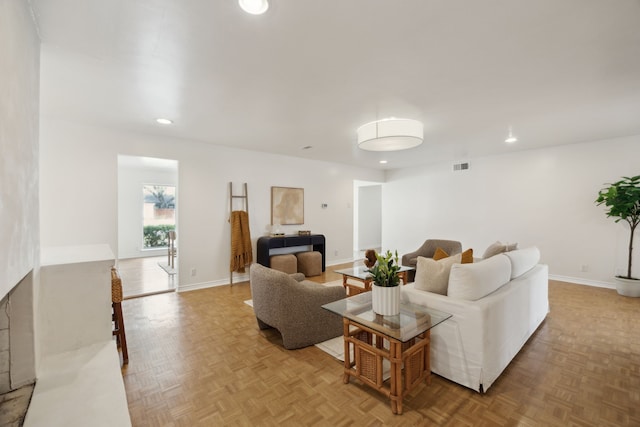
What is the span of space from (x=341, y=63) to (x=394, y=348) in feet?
6.98

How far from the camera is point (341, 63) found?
7.27 ft

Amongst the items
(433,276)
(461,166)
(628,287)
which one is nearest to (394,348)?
(433,276)

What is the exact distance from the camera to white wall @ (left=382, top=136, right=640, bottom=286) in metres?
4.66

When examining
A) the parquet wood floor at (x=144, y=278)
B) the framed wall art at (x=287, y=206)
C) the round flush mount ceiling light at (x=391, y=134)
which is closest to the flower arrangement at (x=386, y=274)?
the round flush mount ceiling light at (x=391, y=134)

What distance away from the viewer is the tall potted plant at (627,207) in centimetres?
412

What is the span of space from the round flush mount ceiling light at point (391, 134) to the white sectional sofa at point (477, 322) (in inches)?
59.5

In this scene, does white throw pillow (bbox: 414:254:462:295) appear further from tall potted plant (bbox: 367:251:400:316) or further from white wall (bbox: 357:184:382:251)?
white wall (bbox: 357:184:382:251)

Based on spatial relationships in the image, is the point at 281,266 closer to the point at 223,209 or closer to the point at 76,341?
the point at 223,209

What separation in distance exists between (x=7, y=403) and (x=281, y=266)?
3.98 m

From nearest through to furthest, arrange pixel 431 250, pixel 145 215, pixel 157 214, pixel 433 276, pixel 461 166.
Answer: pixel 433 276 < pixel 431 250 < pixel 461 166 < pixel 145 215 < pixel 157 214

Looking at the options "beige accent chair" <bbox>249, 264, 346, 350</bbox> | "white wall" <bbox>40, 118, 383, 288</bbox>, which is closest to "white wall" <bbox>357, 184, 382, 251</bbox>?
"white wall" <bbox>40, 118, 383, 288</bbox>

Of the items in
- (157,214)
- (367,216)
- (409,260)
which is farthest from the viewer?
(367,216)

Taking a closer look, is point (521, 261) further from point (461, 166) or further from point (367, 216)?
point (367, 216)

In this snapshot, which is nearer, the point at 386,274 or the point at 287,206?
the point at 386,274
